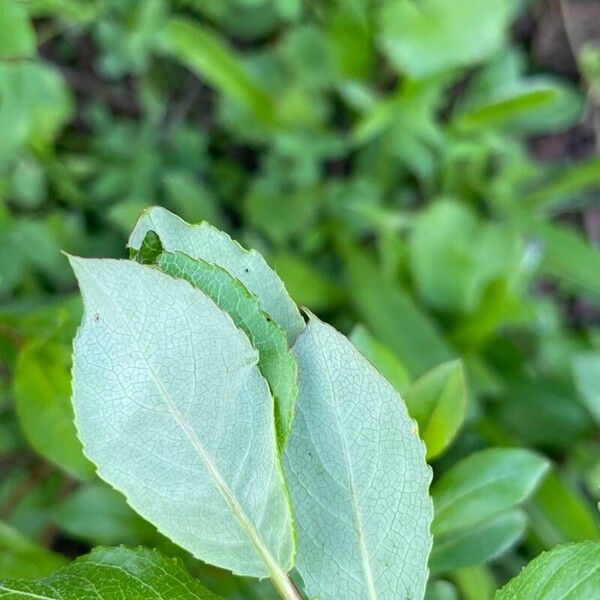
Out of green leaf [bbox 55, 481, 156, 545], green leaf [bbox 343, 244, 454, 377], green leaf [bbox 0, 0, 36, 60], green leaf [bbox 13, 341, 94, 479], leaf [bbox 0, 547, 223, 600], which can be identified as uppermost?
green leaf [bbox 0, 0, 36, 60]

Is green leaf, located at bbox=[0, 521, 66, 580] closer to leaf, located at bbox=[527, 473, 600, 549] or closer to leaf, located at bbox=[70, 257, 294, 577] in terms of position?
leaf, located at bbox=[70, 257, 294, 577]

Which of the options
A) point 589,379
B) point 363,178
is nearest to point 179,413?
point 589,379

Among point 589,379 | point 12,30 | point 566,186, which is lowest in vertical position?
point 589,379

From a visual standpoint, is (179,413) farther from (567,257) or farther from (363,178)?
(567,257)

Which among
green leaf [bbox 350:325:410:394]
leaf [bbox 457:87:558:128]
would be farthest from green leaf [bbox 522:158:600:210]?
green leaf [bbox 350:325:410:394]

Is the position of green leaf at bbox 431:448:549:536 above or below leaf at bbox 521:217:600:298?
above

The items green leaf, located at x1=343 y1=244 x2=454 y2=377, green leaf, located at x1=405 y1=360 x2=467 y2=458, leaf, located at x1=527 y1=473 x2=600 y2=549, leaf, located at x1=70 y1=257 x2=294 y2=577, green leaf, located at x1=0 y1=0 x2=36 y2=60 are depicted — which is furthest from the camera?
green leaf, located at x1=343 y1=244 x2=454 y2=377

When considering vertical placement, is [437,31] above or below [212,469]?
above

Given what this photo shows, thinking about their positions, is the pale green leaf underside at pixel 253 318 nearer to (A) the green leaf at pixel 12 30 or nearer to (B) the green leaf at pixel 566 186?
(A) the green leaf at pixel 12 30
